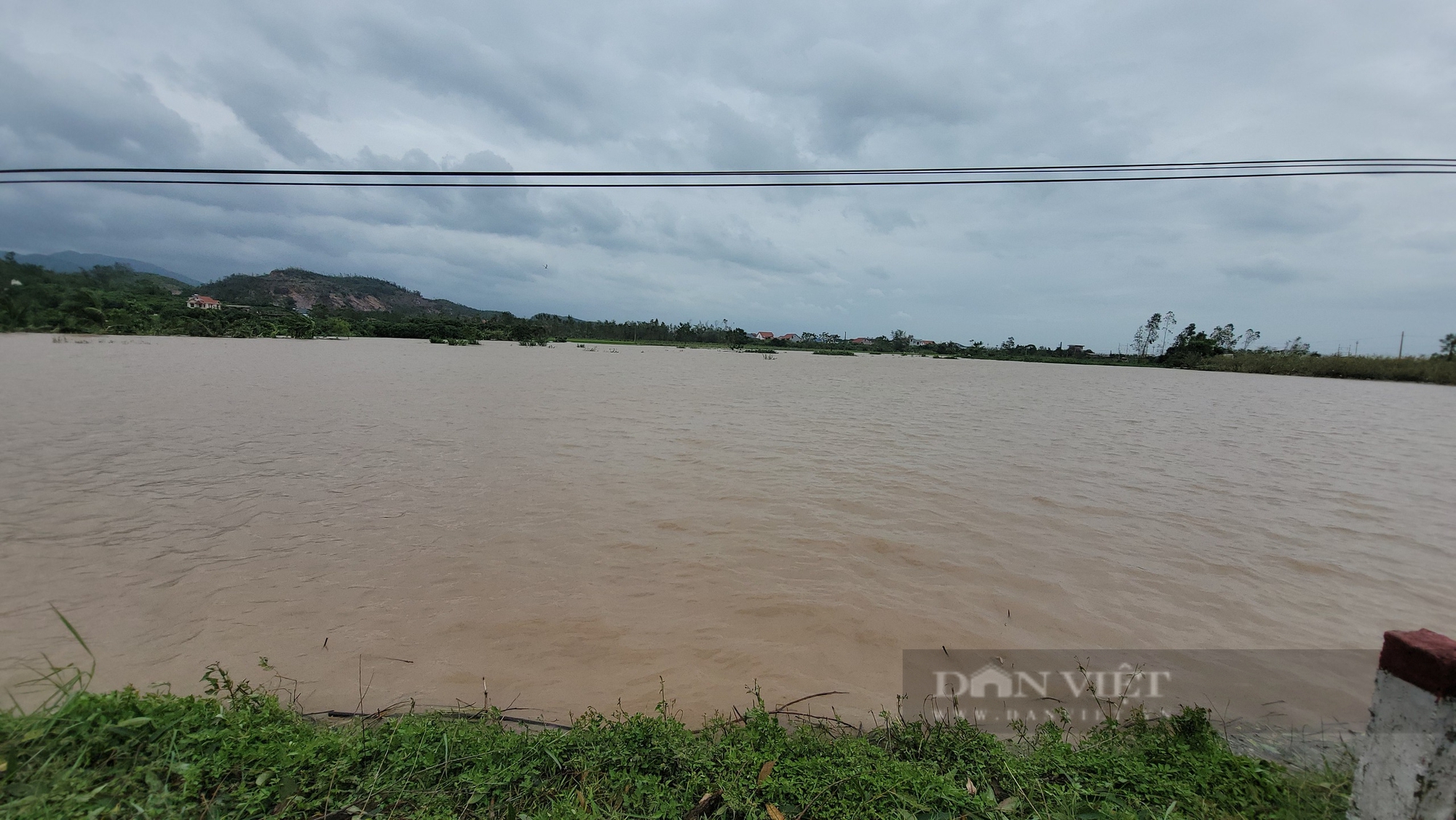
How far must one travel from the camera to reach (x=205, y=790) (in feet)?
6.18

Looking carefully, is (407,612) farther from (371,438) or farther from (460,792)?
(371,438)

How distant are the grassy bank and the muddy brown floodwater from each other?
2.22 ft

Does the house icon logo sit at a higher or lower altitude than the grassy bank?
lower

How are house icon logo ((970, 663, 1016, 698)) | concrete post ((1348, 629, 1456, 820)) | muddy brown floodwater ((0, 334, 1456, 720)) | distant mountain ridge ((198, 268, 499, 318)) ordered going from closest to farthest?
concrete post ((1348, 629, 1456, 820))
house icon logo ((970, 663, 1016, 698))
muddy brown floodwater ((0, 334, 1456, 720))
distant mountain ridge ((198, 268, 499, 318))

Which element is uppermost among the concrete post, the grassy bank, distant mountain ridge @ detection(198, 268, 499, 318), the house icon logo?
distant mountain ridge @ detection(198, 268, 499, 318)

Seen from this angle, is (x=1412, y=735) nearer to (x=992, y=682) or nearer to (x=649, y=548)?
(x=992, y=682)

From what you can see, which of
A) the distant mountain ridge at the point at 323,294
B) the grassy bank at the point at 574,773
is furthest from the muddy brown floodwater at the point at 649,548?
the distant mountain ridge at the point at 323,294

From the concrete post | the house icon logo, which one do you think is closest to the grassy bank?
the concrete post

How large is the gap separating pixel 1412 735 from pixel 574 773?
2.63 meters

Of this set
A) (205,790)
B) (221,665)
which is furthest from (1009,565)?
(221,665)

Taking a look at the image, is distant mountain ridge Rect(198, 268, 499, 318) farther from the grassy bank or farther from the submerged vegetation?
the grassy bank

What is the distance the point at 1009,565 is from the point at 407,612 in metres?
4.91

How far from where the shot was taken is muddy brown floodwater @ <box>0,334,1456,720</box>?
10.8ft

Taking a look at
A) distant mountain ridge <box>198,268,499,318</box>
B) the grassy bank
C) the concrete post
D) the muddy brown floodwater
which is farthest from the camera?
distant mountain ridge <box>198,268,499,318</box>
